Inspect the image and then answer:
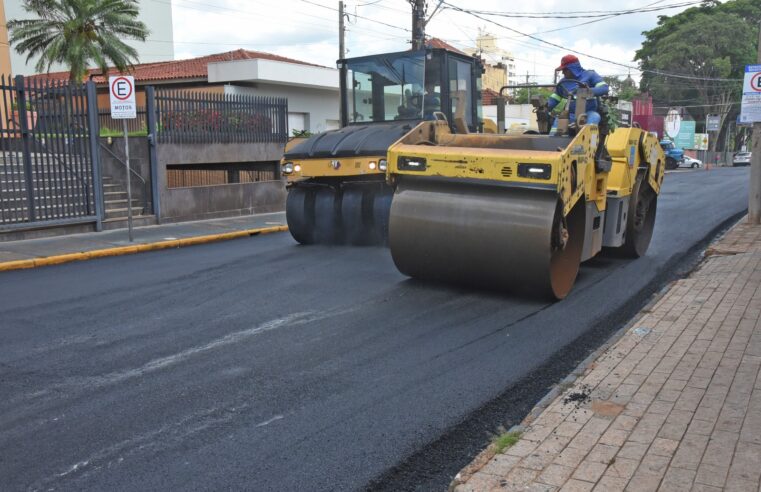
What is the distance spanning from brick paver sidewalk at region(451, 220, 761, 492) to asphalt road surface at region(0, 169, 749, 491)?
1.13 feet

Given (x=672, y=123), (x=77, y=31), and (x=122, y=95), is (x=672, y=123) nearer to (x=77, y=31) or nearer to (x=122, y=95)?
(x=77, y=31)

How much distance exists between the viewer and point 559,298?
7.21 metres

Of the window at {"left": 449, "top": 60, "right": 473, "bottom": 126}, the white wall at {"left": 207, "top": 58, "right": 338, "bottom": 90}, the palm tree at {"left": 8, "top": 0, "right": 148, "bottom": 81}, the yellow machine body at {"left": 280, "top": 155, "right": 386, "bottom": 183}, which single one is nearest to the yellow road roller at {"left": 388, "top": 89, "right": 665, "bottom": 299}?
the yellow machine body at {"left": 280, "top": 155, "right": 386, "bottom": 183}

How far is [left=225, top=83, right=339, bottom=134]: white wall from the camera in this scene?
100ft

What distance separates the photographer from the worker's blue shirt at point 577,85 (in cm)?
834

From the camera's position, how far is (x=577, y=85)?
28.3ft

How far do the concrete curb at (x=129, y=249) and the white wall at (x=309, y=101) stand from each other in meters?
18.0

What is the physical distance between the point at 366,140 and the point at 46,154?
19.0 feet

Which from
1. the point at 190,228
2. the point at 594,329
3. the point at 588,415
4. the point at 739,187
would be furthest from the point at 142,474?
the point at 739,187

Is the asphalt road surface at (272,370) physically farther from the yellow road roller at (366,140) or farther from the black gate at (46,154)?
the black gate at (46,154)

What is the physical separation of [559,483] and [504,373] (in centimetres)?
183

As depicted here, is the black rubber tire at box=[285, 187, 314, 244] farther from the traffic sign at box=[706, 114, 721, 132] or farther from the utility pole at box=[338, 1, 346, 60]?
the traffic sign at box=[706, 114, 721, 132]

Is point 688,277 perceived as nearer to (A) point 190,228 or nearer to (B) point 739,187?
(A) point 190,228

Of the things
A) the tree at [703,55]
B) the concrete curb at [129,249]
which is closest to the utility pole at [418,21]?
the concrete curb at [129,249]
